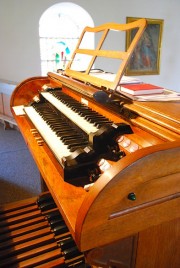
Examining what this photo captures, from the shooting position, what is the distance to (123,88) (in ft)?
4.18

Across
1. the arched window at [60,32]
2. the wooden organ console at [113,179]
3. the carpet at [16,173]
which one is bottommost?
the carpet at [16,173]

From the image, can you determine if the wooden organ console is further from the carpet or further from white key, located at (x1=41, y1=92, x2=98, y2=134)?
the carpet

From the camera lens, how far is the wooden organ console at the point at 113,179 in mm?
614

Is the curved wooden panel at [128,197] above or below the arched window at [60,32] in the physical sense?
below

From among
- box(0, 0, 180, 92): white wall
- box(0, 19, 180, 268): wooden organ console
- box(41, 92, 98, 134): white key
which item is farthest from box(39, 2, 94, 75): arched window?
box(0, 19, 180, 268): wooden organ console

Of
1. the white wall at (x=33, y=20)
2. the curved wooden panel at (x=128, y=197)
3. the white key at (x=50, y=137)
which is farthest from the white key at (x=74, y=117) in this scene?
the white wall at (x=33, y=20)

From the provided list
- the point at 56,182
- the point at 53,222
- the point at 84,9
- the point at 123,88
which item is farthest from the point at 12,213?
the point at 84,9

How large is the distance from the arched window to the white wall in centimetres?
27

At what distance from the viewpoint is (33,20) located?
4.39 metres

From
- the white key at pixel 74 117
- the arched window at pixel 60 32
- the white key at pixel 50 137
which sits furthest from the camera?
the arched window at pixel 60 32

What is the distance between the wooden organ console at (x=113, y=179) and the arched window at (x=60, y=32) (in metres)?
3.93

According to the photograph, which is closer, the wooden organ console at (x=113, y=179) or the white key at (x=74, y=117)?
the wooden organ console at (x=113, y=179)

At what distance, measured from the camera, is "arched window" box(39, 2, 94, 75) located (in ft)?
15.7

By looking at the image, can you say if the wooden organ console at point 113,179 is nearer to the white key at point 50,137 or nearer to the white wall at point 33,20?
the white key at point 50,137
